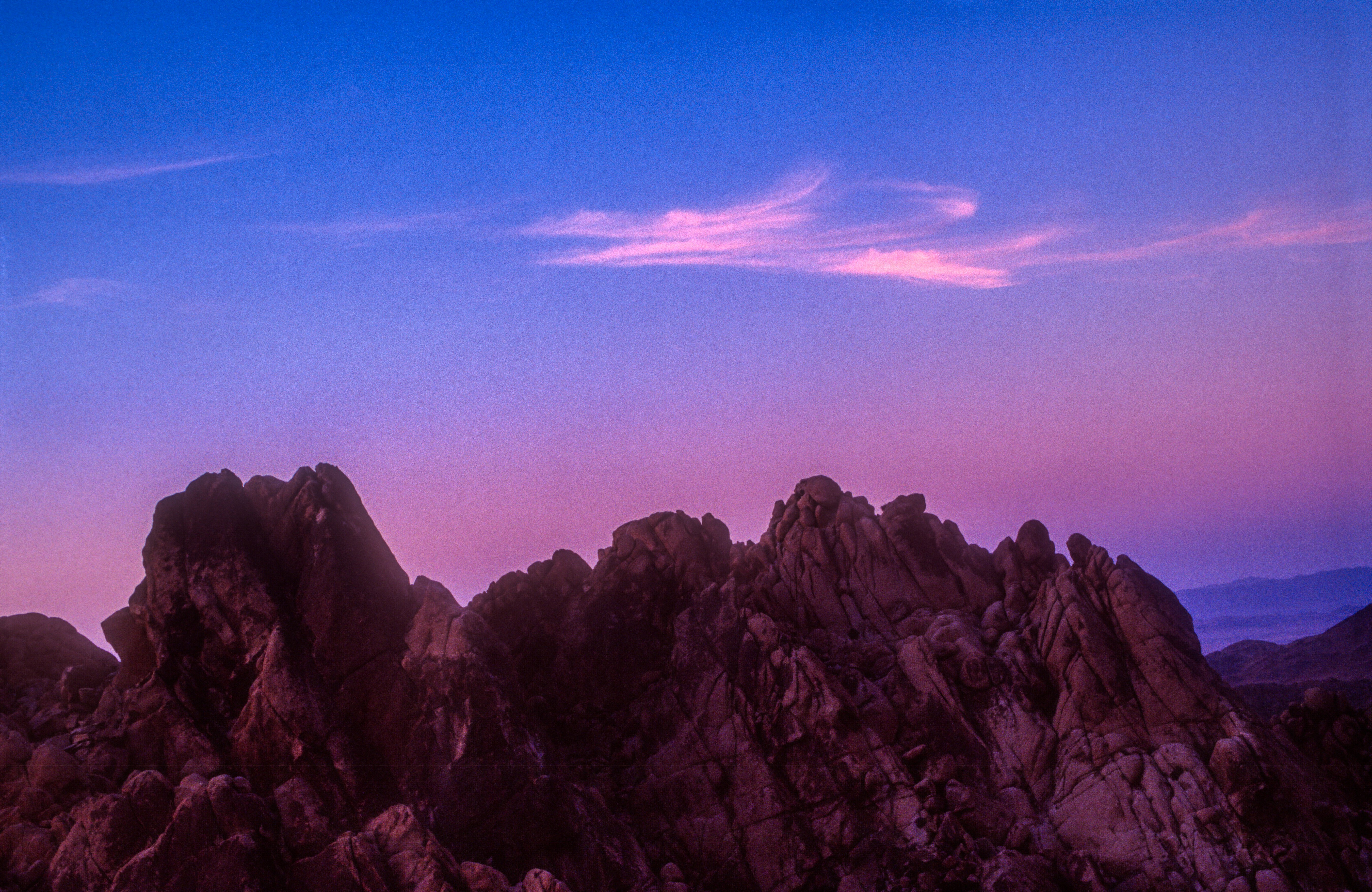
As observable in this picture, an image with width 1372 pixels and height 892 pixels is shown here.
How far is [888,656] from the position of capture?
210ft

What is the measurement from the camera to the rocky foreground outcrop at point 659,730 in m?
52.6

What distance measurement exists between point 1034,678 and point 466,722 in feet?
97.9

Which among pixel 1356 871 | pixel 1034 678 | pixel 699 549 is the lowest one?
pixel 1356 871

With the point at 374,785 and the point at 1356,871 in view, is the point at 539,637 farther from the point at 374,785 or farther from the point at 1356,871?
the point at 1356,871

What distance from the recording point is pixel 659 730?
205 feet

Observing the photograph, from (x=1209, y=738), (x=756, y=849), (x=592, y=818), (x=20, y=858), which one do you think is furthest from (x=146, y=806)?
(x=1209, y=738)

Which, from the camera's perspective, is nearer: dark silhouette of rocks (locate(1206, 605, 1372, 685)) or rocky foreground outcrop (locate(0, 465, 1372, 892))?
rocky foreground outcrop (locate(0, 465, 1372, 892))

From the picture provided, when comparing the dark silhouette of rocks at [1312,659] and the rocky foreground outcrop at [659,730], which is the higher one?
the rocky foreground outcrop at [659,730]

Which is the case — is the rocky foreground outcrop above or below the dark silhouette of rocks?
above

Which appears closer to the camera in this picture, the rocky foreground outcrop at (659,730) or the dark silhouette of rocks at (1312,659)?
the rocky foreground outcrop at (659,730)

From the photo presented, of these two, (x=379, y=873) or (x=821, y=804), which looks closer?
(x=379, y=873)

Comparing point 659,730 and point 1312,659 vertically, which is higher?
point 659,730

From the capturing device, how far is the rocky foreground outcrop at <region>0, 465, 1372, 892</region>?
2069 inches

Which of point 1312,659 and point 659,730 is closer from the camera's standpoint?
point 659,730
